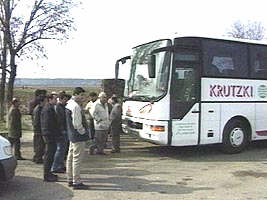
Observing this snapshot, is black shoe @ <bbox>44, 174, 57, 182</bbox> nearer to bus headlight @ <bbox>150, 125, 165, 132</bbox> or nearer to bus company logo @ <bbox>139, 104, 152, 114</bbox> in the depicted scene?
bus headlight @ <bbox>150, 125, 165, 132</bbox>

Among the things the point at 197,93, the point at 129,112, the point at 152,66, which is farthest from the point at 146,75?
the point at 197,93

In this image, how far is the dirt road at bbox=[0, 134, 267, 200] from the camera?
8.55 meters

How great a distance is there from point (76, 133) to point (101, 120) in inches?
160

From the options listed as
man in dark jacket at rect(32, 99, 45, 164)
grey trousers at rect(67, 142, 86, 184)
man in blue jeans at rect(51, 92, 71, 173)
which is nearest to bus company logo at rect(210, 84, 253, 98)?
man in blue jeans at rect(51, 92, 71, 173)

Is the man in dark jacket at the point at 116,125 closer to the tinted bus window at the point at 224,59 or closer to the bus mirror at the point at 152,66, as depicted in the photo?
the bus mirror at the point at 152,66

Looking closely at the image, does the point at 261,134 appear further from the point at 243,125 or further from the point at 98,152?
the point at 98,152

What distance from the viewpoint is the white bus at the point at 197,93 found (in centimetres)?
1221

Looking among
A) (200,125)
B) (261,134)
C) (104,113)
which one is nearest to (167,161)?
(200,125)

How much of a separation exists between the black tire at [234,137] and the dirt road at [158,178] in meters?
0.27

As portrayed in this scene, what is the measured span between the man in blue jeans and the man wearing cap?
2.22m

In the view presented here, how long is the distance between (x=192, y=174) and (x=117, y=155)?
3194 millimetres

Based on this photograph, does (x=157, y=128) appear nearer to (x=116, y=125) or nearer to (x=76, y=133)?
(x=116, y=125)

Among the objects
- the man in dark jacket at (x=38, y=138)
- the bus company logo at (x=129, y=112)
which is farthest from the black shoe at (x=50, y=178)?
the bus company logo at (x=129, y=112)

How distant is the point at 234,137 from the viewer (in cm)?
1326
